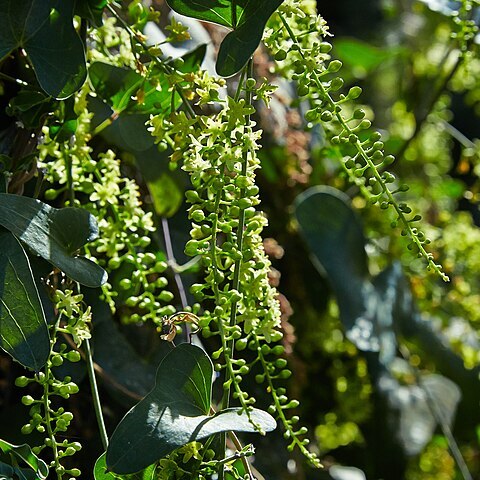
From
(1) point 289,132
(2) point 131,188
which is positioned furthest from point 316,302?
(2) point 131,188

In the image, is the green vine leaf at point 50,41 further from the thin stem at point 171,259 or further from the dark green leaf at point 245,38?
the thin stem at point 171,259

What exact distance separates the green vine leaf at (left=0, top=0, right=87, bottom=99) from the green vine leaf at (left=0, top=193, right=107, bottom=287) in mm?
79

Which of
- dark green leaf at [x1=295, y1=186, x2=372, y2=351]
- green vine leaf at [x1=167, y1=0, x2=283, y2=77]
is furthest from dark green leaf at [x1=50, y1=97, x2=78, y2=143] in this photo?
dark green leaf at [x1=295, y1=186, x2=372, y2=351]

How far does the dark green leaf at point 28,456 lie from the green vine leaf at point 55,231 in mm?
104

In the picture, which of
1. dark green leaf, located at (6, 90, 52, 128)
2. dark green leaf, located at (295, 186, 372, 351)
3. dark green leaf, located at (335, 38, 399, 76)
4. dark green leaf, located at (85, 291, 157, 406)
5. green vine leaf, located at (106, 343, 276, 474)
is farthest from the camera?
dark green leaf, located at (335, 38, 399, 76)

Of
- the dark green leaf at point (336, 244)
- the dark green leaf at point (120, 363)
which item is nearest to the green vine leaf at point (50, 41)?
the dark green leaf at point (120, 363)

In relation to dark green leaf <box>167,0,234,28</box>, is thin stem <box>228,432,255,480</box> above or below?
below

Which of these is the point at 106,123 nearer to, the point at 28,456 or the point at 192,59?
the point at 192,59

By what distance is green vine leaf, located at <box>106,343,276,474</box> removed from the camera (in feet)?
1.44

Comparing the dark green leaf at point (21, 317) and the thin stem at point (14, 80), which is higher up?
the thin stem at point (14, 80)

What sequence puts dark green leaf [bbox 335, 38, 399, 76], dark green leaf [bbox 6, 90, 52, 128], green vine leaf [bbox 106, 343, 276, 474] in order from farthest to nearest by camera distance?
dark green leaf [bbox 335, 38, 399, 76] < dark green leaf [bbox 6, 90, 52, 128] < green vine leaf [bbox 106, 343, 276, 474]

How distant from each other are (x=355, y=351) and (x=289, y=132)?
305 millimetres

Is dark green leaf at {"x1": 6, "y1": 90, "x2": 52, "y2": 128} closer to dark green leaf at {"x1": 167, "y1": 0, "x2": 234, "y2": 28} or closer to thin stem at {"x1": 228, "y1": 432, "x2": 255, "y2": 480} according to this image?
→ dark green leaf at {"x1": 167, "y1": 0, "x2": 234, "y2": 28}

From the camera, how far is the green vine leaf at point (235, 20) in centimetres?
48
